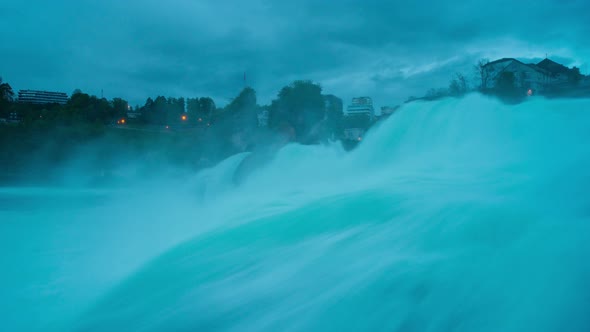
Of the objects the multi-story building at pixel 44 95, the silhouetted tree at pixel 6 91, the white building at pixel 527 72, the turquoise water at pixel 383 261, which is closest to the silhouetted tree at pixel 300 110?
the white building at pixel 527 72

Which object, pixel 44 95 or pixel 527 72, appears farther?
pixel 44 95

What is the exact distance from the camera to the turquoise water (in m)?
3.29

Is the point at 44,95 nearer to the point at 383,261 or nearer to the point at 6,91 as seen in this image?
the point at 6,91

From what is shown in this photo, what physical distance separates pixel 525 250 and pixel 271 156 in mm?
13419

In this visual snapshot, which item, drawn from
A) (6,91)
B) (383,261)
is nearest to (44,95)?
(6,91)

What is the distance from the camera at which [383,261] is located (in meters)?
3.99

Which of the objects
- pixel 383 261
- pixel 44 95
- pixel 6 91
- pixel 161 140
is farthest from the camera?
pixel 44 95

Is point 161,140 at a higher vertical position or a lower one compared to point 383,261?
higher

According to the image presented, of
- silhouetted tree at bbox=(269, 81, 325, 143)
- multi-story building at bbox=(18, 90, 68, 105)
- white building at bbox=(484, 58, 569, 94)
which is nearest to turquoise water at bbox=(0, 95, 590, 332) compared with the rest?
silhouetted tree at bbox=(269, 81, 325, 143)

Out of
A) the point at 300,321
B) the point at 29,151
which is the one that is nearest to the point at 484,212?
the point at 300,321

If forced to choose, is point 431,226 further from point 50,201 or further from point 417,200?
point 50,201

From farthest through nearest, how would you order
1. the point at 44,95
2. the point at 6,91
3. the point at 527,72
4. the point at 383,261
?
the point at 44,95 → the point at 6,91 → the point at 527,72 → the point at 383,261

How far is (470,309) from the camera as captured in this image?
3.16 metres

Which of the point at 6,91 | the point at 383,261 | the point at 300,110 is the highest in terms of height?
the point at 6,91
